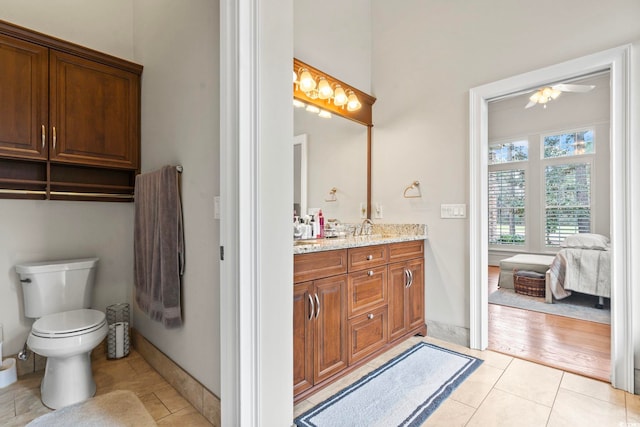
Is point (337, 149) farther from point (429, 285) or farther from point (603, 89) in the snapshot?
point (603, 89)

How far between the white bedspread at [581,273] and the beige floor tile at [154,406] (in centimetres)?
399

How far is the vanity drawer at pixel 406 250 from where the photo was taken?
2.38 meters

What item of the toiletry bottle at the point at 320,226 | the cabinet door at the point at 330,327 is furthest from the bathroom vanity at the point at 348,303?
the toiletry bottle at the point at 320,226

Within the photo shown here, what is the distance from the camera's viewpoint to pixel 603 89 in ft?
16.1

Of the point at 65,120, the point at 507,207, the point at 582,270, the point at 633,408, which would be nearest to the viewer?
the point at 633,408

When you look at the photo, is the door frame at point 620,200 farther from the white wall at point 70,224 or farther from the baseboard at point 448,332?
the white wall at point 70,224

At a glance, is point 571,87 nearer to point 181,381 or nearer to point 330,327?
point 330,327

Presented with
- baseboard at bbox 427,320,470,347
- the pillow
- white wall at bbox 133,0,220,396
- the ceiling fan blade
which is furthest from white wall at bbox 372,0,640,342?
the pillow

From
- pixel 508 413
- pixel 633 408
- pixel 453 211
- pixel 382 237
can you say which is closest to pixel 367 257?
pixel 382 237

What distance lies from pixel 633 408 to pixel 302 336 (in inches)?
71.5

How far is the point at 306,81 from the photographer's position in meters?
2.46

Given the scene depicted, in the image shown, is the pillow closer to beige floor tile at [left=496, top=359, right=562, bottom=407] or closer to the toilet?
beige floor tile at [left=496, top=359, right=562, bottom=407]

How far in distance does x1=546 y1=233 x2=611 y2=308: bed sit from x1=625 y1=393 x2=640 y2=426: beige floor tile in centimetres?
191

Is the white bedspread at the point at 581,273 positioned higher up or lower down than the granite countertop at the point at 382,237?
lower down
